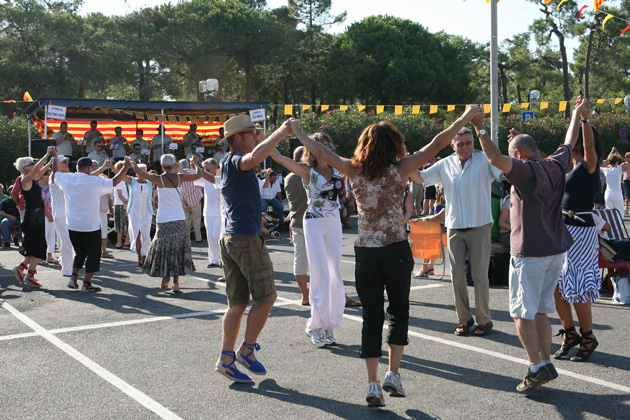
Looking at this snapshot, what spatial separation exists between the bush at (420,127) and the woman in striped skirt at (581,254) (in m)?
20.4

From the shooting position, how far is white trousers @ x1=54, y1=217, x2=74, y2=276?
10.4 metres

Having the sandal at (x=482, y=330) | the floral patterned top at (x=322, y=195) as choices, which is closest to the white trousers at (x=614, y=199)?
the sandal at (x=482, y=330)

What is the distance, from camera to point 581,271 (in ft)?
18.5

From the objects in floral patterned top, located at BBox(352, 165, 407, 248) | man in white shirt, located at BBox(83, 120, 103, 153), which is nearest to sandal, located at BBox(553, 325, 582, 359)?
floral patterned top, located at BBox(352, 165, 407, 248)

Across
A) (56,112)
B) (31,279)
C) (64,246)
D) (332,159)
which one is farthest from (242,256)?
(56,112)

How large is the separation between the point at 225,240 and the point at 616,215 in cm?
574

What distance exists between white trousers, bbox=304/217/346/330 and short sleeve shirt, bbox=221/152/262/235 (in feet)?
3.70

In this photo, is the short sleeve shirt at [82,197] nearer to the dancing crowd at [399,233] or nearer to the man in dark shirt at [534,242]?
the dancing crowd at [399,233]

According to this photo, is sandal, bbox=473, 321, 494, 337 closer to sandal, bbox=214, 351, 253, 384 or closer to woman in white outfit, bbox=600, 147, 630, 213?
sandal, bbox=214, 351, 253, 384

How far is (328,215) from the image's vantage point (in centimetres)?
621

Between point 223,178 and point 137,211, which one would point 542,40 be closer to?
point 137,211

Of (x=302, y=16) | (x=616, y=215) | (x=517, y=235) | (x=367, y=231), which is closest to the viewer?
(x=367, y=231)

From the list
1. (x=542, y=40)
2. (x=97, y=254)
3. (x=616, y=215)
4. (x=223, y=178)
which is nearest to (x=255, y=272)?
(x=223, y=178)

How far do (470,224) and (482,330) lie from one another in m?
1.08
